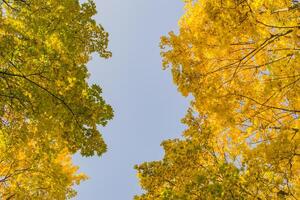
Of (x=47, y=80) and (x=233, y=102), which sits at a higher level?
(x=233, y=102)

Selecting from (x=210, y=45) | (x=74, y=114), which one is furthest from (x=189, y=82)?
(x=74, y=114)

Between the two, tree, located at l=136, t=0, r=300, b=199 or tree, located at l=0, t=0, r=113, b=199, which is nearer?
tree, located at l=0, t=0, r=113, b=199

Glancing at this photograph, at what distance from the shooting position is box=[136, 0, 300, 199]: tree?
5.88 meters

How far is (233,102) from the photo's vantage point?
23.3 feet

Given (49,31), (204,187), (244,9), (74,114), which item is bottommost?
(204,187)

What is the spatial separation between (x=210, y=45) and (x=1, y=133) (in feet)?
13.3

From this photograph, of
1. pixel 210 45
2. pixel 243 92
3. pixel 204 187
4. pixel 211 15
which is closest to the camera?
pixel 204 187

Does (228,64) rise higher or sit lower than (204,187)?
higher

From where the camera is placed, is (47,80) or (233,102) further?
(233,102)

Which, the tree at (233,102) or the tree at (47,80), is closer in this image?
the tree at (47,80)

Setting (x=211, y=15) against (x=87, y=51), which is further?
(x=87, y=51)

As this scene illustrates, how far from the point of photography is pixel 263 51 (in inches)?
279

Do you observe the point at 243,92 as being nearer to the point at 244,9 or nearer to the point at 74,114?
the point at 244,9

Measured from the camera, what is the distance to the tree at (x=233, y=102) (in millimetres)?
5875
